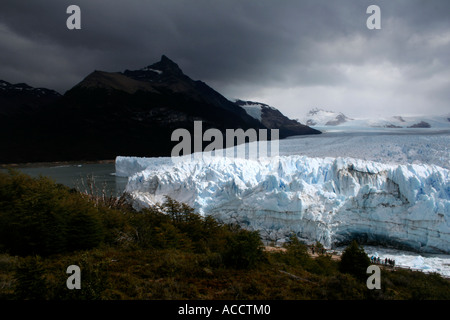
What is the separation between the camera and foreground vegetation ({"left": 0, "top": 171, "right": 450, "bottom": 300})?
4.36m

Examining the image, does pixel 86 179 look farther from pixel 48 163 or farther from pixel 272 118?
pixel 272 118

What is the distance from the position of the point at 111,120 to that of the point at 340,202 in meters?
101

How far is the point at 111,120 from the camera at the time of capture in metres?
101

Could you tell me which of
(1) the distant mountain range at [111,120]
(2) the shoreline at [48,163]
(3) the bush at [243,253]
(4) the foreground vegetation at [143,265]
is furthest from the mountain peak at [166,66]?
(3) the bush at [243,253]

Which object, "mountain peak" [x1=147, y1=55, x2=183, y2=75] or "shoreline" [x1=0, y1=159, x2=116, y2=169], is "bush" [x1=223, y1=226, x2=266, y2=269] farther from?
"mountain peak" [x1=147, y1=55, x2=183, y2=75]

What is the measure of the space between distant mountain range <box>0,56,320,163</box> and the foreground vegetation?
68.9m

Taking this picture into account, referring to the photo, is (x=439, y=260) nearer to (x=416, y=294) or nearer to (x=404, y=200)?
(x=404, y=200)

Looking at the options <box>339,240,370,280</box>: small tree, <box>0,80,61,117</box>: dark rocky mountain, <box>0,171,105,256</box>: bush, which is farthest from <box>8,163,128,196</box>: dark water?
<box>0,80,61,117</box>: dark rocky mountain

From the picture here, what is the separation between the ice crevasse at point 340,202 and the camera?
14.1m

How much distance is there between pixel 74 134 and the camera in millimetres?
88875

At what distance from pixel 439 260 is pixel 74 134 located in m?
98.9

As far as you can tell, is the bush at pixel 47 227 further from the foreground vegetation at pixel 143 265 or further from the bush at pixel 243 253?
the bush at pixel 243 253
